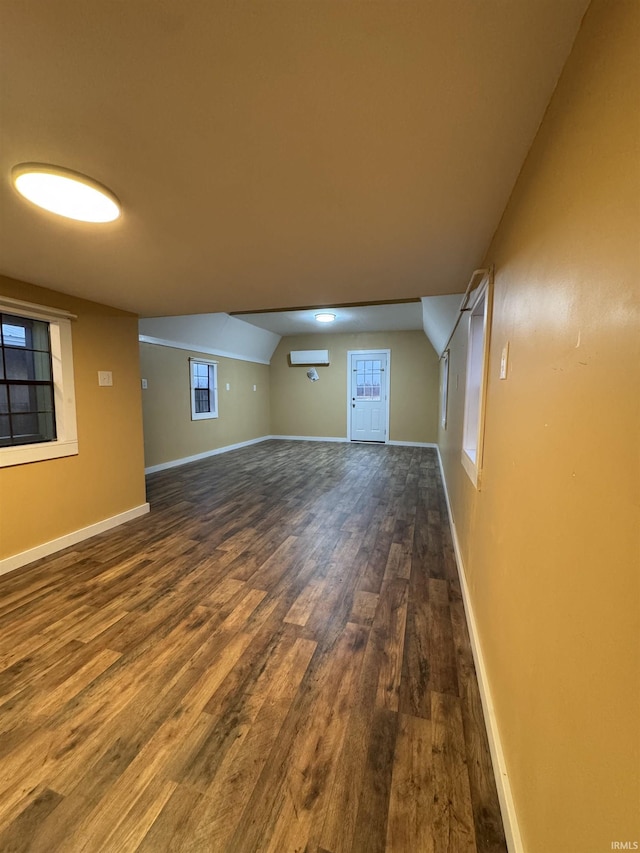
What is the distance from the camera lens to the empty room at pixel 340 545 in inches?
25.2

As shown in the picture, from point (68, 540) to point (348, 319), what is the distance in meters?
5.19

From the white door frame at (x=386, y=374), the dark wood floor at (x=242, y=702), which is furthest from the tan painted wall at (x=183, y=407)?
the dark wood floor at (x=242, y=702)

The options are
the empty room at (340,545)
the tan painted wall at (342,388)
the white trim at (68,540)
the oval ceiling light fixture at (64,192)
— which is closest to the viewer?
the empty room at (340,545)

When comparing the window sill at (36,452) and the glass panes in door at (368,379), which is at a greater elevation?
the glass panes in door at (368,379)

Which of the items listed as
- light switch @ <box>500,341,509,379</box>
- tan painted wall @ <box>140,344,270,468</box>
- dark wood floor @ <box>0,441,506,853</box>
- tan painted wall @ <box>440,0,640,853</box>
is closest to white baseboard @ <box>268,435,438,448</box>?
tan painted wall @ <box>140,344,270,468</box>

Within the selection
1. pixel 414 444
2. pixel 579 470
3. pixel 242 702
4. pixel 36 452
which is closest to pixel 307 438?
pixel 414 444

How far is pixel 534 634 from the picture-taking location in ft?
2.84

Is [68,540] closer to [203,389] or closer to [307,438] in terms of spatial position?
[203,389]

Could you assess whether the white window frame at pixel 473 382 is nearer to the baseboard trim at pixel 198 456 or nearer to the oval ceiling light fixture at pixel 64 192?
the oval ceiling light fixture at pixel 64 192

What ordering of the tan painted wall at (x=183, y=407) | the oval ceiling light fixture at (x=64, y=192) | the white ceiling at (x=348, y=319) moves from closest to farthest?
the oval ceiling light fixture at (x=64, y=192), the tan painted wall at (x=183, y=407), the white ceiling at (x=348, y=319)

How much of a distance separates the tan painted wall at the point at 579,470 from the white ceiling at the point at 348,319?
14.3ft

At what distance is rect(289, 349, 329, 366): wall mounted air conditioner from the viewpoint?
7.83 m

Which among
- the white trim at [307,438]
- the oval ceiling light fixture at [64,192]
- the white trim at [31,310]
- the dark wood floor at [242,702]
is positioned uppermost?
the oval ceiling light fixture at [64,192]

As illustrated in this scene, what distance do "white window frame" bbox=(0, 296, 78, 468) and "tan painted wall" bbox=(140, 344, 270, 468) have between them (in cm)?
222
